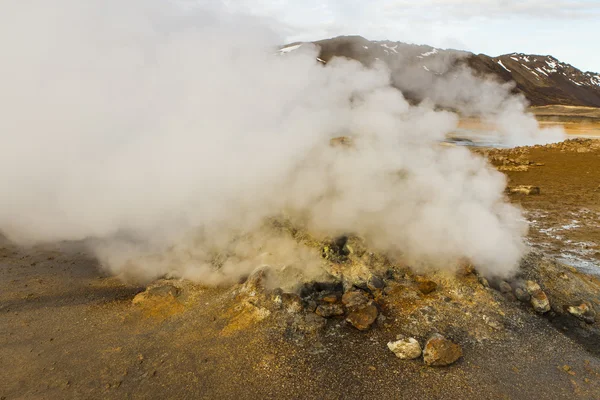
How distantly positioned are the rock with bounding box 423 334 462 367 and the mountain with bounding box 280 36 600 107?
5065mm

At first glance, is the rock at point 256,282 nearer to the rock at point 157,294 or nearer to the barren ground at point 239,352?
the barren ground at point 239,352

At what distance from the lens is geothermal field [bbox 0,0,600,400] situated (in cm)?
423

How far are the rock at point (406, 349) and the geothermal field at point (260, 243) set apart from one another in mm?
23

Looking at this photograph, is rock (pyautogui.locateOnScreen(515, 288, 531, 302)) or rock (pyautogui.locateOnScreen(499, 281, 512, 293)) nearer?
rock (pyautogui.locateOnScreen(515, 288, 531, 302))

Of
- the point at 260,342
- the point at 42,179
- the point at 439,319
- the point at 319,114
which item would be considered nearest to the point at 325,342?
the point at 260,342

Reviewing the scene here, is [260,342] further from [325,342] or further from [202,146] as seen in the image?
[202,146]

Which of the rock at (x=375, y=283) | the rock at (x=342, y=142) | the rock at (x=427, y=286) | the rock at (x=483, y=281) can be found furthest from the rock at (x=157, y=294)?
the rock at (x=483, y=281)

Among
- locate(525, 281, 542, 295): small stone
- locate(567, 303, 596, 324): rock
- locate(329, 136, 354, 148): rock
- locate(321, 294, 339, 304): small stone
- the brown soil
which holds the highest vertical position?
locate(329, 136, 354, 148): rock

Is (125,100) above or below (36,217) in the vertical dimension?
above

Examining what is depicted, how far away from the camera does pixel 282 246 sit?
19.4ft

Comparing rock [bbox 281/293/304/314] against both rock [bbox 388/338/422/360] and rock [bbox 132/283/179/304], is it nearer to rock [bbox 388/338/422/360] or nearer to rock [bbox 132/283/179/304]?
rock [bbox 388/338/422/360]

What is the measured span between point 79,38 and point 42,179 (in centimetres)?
303

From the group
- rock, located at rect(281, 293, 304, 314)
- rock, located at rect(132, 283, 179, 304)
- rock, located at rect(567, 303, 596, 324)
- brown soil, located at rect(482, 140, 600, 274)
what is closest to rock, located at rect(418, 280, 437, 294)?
rock, located at rect(281, 293, 304, 314)

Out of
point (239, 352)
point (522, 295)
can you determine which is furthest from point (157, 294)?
point (522, 295)
